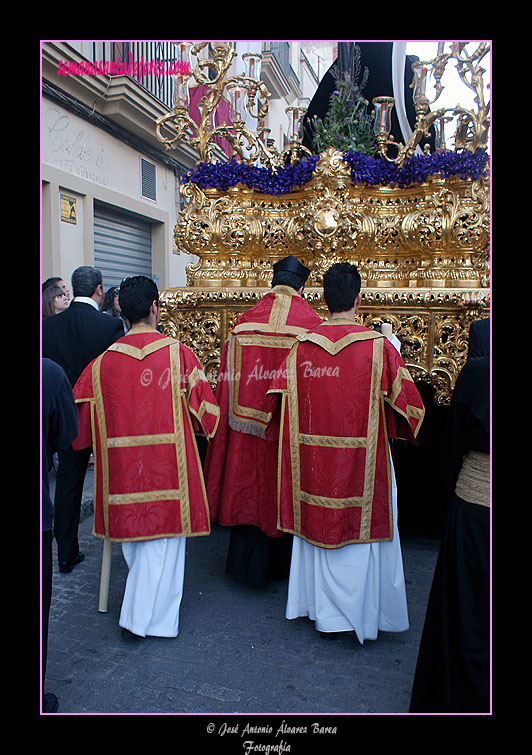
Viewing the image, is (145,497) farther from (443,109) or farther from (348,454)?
(443,109)

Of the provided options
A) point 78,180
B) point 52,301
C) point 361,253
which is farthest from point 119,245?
point 361,253

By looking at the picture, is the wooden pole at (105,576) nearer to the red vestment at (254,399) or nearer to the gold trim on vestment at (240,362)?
the red vestment at (254,399)

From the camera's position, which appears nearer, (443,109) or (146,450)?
(146,450)

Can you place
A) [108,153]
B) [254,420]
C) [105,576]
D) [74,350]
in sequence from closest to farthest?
[105,576], [254,420], [74,350], [108,153]

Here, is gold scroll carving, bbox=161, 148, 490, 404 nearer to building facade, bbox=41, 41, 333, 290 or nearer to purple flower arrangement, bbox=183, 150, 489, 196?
purple flower arrangement, bbox=183, 150, 489, 196

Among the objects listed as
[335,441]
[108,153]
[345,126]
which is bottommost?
[335,441]

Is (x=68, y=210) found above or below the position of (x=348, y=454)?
above

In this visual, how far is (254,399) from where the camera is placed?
11.2 feet

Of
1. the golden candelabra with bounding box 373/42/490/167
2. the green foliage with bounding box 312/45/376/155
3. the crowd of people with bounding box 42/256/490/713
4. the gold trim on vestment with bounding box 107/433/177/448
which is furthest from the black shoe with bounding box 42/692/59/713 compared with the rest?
the green foliage with bounding box 312/45/376/155

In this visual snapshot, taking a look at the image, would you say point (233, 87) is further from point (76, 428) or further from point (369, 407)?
point (76, 428)

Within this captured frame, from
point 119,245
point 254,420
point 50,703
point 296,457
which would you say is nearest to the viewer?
point 50,703

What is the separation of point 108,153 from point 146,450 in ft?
21.3

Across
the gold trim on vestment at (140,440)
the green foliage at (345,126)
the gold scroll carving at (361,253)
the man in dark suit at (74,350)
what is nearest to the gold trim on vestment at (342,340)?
the gold trim on vestment at (140,440)

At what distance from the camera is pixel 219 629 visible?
9.97 ft
